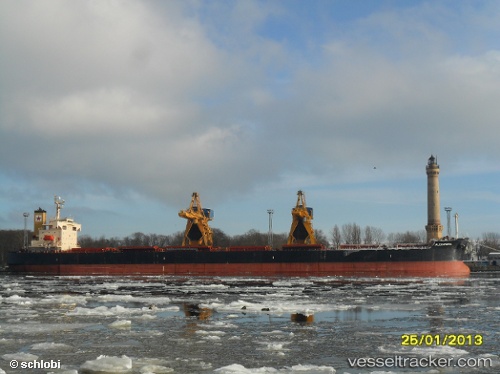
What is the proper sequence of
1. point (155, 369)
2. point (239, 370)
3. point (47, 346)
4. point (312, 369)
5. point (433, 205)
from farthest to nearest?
point (433, 205), point (47, 346), point (155, 369), point (312, 369), point (239, 370)

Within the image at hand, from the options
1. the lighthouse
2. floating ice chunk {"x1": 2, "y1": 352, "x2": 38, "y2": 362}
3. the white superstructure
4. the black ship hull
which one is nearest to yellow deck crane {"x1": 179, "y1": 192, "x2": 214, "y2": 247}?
the black ship hull

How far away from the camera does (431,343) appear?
11281 mm

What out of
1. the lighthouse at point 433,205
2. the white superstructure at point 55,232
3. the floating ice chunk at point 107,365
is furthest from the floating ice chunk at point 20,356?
the lighthouse at point 433,205

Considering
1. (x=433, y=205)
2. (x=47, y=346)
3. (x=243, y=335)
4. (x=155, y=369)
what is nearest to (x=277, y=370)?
(x=155, y=369)

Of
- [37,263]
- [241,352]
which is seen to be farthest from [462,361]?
[37,263]

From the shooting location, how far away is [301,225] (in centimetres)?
5144

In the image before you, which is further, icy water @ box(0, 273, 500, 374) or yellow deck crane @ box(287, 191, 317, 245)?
yellow deck crane @ box(287, 191, 317, 245)

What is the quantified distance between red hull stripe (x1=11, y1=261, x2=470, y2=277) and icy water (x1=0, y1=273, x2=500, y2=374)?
23981 millimetres

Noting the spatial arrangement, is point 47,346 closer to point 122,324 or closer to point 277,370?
point 122,324

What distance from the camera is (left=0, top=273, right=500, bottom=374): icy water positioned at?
933cm

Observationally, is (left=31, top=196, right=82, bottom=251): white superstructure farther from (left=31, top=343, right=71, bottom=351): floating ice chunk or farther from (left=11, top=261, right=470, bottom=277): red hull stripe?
(left=31, top=343, right=71, bottom=351): floating ice chunk

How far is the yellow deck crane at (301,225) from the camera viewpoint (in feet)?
166

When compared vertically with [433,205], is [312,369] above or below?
below

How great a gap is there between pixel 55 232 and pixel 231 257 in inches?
777
